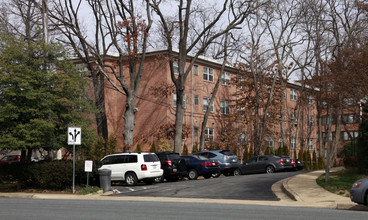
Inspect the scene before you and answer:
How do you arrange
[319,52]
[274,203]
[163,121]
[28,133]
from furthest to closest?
1. [319,52]
2. [163,121]
3. [28,133]
4. [274,203]

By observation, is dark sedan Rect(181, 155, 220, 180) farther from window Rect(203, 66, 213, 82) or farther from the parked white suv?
window Rect(203, 66, 213, 82)

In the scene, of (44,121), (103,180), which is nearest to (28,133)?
(44,121)

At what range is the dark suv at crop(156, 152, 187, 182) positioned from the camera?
2609cm

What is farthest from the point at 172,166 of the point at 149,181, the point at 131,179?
the point at 131,179

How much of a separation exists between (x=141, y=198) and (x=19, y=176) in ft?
24.0

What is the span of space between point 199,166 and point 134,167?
5.75 meters

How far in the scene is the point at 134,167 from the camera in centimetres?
2362

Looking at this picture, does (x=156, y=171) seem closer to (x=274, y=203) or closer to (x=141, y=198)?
(x=141, y=198)

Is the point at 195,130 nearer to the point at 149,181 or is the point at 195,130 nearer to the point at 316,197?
the point at 149,181

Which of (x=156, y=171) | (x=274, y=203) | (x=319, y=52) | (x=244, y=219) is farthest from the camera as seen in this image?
(x=319, y=52)

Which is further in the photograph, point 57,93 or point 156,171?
point 156,171

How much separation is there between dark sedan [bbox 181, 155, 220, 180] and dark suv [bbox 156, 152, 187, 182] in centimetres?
147

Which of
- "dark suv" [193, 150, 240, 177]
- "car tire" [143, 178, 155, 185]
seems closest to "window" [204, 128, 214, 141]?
"dark suv" [193, 150, 240, 177]

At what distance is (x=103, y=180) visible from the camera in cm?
2105
